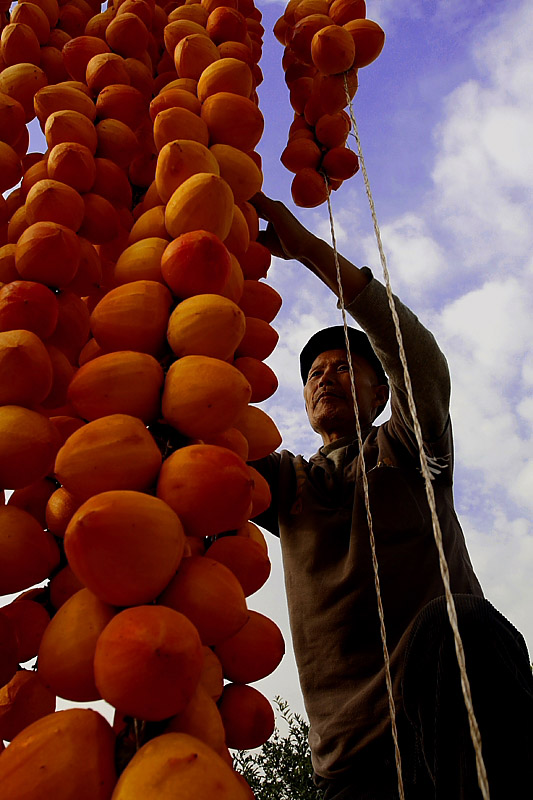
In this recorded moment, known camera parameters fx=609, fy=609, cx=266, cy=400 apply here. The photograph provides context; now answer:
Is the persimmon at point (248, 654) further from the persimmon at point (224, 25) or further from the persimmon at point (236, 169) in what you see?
the persimmon at point (224, 25)

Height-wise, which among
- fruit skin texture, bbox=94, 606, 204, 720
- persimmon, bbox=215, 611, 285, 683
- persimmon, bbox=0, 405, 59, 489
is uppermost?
persimmon, bbox=0, 405, 59, 489

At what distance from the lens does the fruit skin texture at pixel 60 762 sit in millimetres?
452

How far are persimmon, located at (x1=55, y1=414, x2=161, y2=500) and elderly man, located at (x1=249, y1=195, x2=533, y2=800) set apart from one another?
0.74 meters

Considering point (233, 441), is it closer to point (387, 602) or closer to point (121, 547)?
point (121, 547)

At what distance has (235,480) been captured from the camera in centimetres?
60

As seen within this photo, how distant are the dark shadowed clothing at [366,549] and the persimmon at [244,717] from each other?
0.82 metres

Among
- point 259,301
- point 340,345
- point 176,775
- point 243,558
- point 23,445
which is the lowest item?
point 176,775

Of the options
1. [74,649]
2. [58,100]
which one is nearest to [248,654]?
[74,649]

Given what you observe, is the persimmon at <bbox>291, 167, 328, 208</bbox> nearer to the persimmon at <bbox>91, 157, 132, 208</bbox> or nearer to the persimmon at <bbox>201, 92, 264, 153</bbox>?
the persimmon at <bbox>201, 92, 264, 153</bbox>

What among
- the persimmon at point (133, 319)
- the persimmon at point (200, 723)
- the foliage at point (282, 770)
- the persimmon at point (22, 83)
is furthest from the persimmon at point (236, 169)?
the foliage at point (282, 770)

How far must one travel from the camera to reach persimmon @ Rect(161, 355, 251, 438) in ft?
2.11

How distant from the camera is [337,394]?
2133mm

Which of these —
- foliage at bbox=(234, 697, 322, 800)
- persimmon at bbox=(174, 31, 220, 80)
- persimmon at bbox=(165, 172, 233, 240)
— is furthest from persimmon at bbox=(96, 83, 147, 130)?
foliage at bbox=(234, 697, 322, 800)

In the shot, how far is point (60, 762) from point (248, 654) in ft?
0.83
